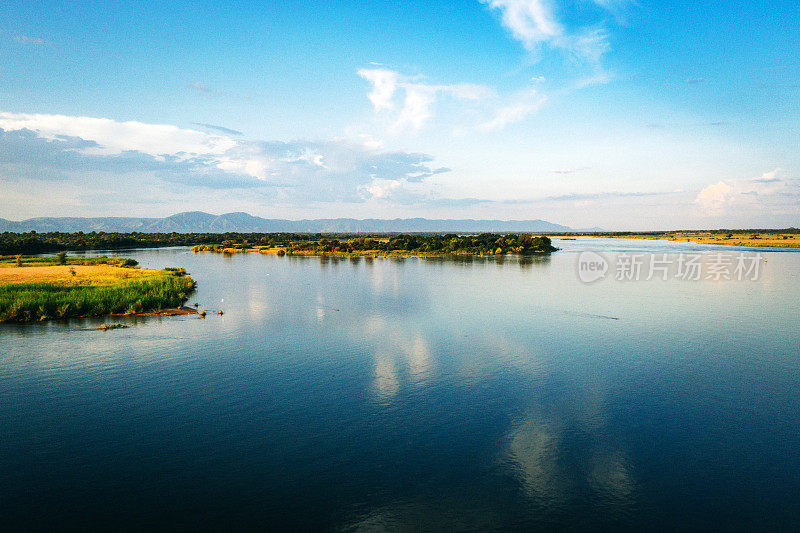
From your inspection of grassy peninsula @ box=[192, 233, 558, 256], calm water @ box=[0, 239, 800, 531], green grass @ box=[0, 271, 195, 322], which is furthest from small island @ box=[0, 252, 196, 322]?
grassy peninsula @ box=[192, 233, 558, 256]

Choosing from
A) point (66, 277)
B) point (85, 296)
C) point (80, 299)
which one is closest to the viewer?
point (80, 299)

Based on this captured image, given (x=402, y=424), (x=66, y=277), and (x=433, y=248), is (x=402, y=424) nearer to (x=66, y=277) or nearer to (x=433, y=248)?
(x=66, y=277)

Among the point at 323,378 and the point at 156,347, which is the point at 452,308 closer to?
the point at 323,378

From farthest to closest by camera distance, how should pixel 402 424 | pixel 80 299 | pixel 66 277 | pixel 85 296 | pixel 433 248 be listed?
1. pixel 433 248
2. pixel 66 277
3. pixel 85 296
4. pixel 80 299
5. pixel 402 424

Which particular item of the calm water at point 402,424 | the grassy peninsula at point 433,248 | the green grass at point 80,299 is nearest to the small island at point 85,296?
the green grass at point 80,299

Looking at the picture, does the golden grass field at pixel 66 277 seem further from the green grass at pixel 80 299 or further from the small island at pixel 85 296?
the green grass at pixel 80 299

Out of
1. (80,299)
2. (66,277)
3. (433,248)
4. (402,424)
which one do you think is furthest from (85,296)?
(433,248)

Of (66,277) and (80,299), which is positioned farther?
(66,277)
